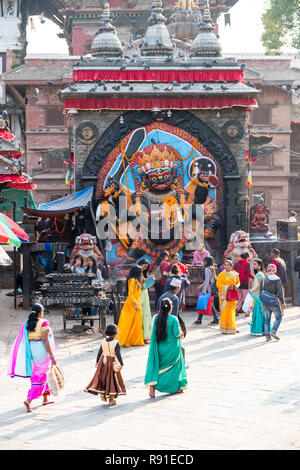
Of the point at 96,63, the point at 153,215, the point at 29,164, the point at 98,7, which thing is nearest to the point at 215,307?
the point at 153,215

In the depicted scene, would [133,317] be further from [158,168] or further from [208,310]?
[158,168]

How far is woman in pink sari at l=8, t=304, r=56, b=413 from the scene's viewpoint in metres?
12.0

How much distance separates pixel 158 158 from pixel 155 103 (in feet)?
4.69

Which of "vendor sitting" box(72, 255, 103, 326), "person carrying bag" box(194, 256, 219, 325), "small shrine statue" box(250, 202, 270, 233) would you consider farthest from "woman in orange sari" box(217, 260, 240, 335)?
"small shrine statue" box(250, 202, 270, 233)

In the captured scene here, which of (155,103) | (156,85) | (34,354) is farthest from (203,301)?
(34,354)

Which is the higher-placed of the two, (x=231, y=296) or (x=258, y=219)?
(x=258, y=219)

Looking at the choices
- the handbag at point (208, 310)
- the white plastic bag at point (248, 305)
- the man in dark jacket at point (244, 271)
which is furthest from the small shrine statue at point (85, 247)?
the white plastic bag at point (248, 305)

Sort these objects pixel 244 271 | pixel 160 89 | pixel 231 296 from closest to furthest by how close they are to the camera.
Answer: pixel 231 296, pixel 244 271, pixel 160 89

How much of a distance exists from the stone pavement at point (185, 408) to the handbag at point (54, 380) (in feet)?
0.95

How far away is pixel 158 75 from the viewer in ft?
74.4

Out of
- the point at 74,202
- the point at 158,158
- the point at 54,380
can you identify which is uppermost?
the point at 158,158

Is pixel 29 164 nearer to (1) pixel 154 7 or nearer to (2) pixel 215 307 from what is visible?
(1) pixel 154 7

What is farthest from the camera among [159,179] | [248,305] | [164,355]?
[159,179]

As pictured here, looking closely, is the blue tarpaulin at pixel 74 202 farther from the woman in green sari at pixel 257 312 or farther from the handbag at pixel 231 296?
the woman in green sari at pixel 257 312
